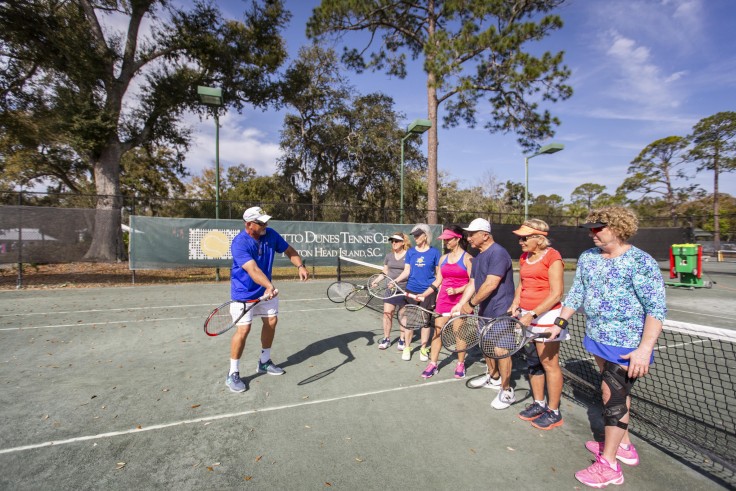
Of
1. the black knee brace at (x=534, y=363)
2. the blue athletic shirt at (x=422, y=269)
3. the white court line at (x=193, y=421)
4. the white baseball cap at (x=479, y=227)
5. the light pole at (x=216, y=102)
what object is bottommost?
the white court line at (x=193, y=421)

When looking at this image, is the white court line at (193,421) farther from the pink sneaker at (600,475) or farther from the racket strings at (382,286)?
the pink sneaker at (600,475)

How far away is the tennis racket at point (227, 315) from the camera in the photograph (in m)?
4.16

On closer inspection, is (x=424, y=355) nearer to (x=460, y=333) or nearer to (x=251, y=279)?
(x=460, y=333)

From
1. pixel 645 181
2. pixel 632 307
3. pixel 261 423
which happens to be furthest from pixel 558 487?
pixel 645 181

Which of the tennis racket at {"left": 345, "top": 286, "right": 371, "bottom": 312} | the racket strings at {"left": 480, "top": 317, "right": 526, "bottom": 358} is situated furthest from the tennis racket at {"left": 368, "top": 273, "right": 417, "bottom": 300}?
the racket strings at {"left": 480, "top": 317, "right": 526, "bottom": 358}

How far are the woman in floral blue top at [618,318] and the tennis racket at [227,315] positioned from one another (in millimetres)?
3179

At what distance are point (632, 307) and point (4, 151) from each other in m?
31.1

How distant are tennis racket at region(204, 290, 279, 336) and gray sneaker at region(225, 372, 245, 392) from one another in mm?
527

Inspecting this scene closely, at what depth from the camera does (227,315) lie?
4355mm

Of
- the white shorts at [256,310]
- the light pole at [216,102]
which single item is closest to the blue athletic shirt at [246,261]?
the white shorts at [256,310]

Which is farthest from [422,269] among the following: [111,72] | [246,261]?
[111,72]

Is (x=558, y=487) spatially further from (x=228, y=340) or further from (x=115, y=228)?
(x=115, y=228)

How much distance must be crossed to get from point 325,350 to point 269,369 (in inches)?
45.9

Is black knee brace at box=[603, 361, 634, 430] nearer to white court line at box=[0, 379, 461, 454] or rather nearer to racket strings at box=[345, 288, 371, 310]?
white court line at box=[0, 379, 461, 454]
